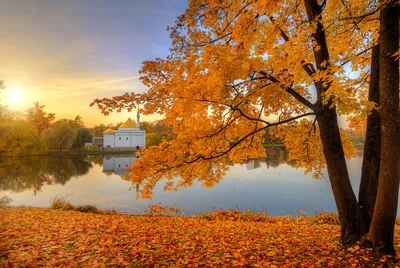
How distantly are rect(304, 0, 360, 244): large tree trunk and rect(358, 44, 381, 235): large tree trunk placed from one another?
151mm

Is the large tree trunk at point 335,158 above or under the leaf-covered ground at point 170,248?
above

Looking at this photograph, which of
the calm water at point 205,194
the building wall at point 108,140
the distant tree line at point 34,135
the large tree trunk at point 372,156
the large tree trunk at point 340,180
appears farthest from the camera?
the building wall at point 108,140

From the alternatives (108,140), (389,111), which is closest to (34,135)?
(108,140)

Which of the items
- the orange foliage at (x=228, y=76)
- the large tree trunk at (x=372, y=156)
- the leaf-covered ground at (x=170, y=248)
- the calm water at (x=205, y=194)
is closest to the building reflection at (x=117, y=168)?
the calm water at (x=205, y=194)

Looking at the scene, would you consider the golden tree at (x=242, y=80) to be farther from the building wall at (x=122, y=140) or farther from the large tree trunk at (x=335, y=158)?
the building wall at (x=122, y=140)

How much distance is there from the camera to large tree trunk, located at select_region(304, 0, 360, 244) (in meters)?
4.55

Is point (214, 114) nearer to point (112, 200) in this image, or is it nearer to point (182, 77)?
point (182, 77)

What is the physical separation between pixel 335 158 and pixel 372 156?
572 mm

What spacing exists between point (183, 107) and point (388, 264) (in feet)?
13.1

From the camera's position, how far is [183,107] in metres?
4.69

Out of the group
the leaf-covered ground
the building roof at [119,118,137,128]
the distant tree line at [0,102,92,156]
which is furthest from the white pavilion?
the leaf-covered ground

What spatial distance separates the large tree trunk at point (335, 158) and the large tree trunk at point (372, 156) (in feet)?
0.50

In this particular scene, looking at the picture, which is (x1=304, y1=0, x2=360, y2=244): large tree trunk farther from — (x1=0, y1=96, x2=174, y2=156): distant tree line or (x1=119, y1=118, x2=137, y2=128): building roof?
(x1=119, y1=118, x2=137, y2=128): building roof

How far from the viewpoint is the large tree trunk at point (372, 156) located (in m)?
4.42
